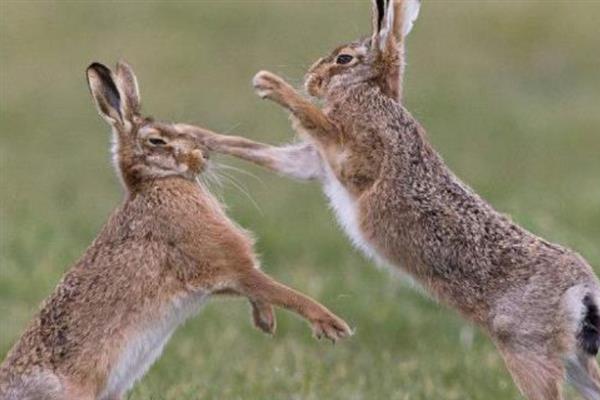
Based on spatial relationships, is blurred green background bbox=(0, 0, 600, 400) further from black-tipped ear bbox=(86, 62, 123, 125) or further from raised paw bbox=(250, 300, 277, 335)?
black-tipped ear bbox=(86, 62, 123, 125)

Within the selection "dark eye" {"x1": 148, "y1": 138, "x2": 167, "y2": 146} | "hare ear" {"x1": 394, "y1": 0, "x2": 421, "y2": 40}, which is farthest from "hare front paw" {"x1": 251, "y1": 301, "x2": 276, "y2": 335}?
"hare ear" {"x1": 394, "y1": 0, "x2": 421, "y2": 40}

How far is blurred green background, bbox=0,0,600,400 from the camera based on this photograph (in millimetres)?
8891

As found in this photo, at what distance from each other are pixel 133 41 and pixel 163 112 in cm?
297

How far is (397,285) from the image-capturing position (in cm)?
1036

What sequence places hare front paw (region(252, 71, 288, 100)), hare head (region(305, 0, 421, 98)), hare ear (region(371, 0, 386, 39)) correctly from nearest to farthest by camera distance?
hare front paw (region(252, 71, 288, 100))
hare ear (region(371, 0, 386, 39))
hare head (region(305, 0, 421, 98))

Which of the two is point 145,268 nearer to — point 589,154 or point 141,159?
point 141,159

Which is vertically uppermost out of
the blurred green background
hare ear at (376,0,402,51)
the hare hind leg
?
hare ear at (376,0,402,51)

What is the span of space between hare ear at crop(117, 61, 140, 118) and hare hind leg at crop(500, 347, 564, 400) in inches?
82.5

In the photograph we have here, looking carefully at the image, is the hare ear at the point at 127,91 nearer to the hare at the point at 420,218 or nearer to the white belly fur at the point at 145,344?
the hare at the point at 420,218

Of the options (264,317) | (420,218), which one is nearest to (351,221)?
(420,218)

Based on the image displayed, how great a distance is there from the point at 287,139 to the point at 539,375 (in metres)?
9.05

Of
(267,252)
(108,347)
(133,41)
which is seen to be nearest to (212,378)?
(108,347)

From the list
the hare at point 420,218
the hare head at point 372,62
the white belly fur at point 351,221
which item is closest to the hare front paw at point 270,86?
the hare at point 420,218

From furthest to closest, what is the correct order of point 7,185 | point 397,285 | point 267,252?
point 7,185
point 267,252
point 397,285
